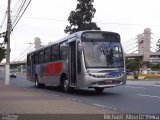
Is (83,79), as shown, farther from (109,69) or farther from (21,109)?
(21,109)

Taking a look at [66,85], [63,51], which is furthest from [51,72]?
[66,85]

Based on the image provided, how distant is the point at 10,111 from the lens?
13.9 metres

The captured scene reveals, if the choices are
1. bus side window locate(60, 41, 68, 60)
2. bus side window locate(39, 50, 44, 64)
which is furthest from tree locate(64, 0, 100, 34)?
bus side window locate(60, 41, 68, 60)

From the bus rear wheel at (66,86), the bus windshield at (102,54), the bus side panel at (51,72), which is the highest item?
the bus windshield at (102,54)

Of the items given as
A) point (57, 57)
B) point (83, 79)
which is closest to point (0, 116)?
point (83, 79)

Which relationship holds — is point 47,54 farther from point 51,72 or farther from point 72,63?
point 72,63

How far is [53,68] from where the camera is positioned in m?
26.6

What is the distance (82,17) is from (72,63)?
168 feet

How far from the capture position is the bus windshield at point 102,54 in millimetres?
21094

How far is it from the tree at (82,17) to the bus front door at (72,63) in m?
48.8

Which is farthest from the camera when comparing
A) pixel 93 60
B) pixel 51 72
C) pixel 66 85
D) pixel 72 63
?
pixel 51 72

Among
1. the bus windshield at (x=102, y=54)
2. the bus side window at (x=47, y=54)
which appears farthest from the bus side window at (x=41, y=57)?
the bus windshield at (x=102, y=54)

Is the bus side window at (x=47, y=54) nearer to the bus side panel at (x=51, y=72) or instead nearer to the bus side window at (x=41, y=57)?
the bus side panel at (x=51, y=72)

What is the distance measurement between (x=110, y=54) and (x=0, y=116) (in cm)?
997
